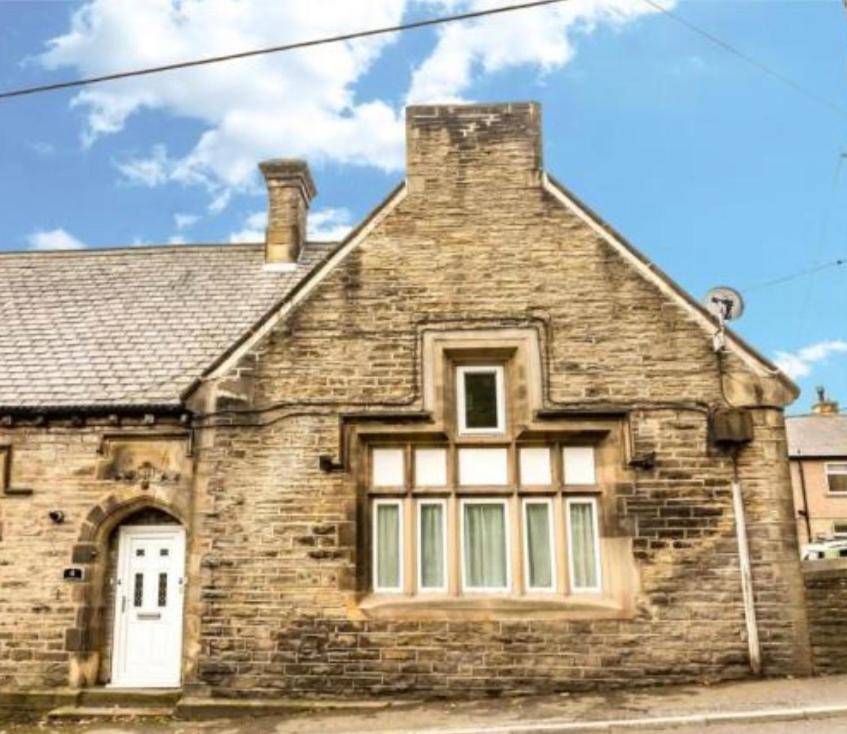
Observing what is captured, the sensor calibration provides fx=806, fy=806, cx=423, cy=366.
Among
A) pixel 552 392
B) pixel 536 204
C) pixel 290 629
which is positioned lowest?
pixel 290 629

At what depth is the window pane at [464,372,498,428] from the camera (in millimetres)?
10633

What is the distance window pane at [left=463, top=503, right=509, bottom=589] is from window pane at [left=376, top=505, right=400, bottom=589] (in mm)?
871

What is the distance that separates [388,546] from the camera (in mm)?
10227

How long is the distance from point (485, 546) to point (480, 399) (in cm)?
191

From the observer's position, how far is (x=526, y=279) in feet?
35.2

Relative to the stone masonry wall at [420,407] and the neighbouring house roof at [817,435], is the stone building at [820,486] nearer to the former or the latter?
the neighbouring house roof at [817,435]

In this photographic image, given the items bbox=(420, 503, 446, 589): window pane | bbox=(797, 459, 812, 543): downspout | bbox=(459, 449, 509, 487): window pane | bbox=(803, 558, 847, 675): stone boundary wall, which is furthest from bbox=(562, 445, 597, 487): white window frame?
bbox=(797, 459, 812, 543): downspout

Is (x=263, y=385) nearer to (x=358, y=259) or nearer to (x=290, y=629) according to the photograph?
(x=358, y=259)

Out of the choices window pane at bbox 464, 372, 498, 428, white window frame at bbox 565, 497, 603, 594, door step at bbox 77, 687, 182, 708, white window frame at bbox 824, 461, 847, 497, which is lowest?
door step at bbox 77, 687, 182, 708

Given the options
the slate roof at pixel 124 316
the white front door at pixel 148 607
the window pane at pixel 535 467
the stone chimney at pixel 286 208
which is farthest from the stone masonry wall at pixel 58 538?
the stone chimney at pixel 286 208

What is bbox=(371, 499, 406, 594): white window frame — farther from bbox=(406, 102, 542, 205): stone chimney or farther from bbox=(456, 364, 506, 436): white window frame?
bbox=(406, 102, 542, 205): stone chimney

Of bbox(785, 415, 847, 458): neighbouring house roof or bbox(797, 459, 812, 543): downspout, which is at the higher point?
bbox(785, 415, 847, 458): neighbouring house roof

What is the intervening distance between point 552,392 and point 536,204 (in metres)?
2.64

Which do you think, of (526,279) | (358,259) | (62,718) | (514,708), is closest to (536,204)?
(526,279)
